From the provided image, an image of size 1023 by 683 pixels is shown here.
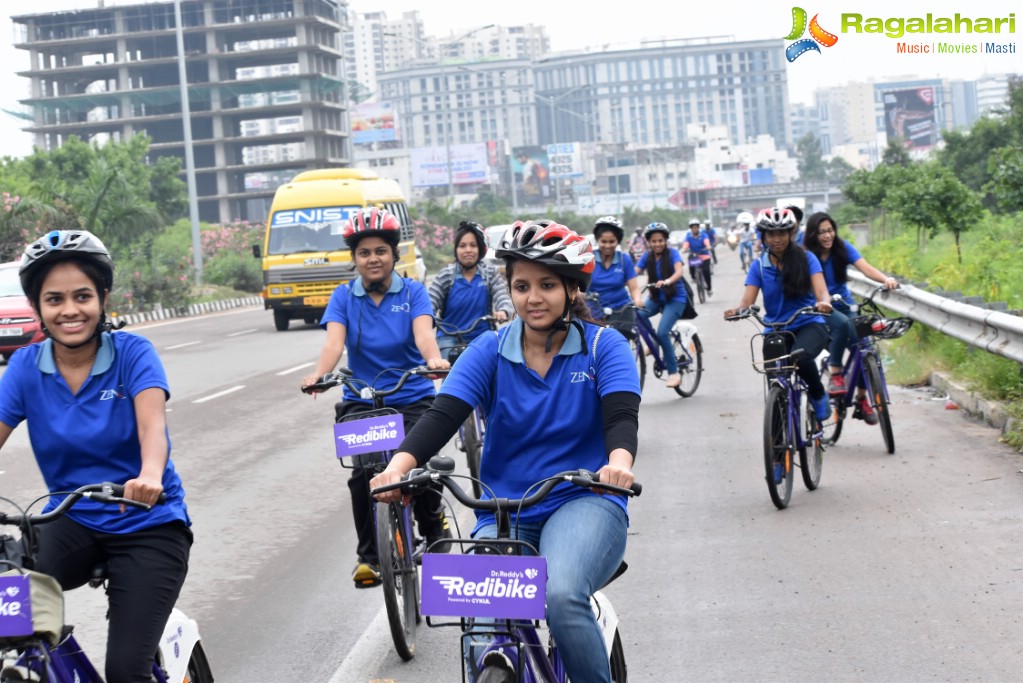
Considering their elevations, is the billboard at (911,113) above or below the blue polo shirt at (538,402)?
above

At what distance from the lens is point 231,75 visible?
129 metres

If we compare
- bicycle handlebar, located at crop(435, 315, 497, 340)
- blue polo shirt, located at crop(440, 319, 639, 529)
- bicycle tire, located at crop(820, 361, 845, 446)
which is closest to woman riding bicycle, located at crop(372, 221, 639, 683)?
blue polo shirt, located at crop(440, 319, 639, 529)

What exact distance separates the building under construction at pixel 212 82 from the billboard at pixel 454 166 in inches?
1291

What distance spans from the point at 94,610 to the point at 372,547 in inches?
61.9

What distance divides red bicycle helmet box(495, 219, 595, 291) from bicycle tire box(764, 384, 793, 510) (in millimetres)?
4647

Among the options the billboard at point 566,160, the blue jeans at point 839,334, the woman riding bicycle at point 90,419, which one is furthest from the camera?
the billboard at point 566,160

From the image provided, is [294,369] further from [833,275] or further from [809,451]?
[809,451]

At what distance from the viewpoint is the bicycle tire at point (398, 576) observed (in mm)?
6016

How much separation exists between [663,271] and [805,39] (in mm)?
15541

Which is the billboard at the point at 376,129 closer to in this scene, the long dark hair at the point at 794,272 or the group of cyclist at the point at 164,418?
the long dark hair at the point at 794,272

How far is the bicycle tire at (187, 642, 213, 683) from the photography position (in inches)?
181

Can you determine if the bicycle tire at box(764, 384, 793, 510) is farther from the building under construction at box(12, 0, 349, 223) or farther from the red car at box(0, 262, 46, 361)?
the building under construction at box(12, 0, 349, 223)

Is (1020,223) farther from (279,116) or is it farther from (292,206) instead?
(279,116)

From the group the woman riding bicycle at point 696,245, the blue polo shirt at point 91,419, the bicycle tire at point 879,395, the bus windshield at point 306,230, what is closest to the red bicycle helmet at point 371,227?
the blue polo shirt at point 91,419
